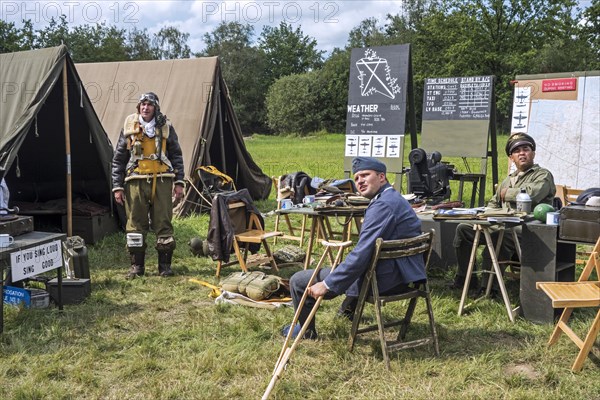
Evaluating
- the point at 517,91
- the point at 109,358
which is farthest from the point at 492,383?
the point at 517,91

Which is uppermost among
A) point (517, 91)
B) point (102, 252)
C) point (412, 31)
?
point (412, 31)

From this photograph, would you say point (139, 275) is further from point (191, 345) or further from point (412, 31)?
point (412, 31)

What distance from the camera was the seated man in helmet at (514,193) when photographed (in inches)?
192

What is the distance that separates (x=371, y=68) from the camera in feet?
25.2

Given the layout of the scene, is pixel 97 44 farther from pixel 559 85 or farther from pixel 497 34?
pixel 559 85

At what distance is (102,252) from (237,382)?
382 cm

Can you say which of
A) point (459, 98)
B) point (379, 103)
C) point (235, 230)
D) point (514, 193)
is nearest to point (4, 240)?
point (235, 230)

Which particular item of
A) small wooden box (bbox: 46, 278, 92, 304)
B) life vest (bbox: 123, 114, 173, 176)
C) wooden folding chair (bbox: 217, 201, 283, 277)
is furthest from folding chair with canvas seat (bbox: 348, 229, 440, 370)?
life vest (bbox: 123, 114, 173, 176)

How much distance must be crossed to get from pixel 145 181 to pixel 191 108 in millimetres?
4054

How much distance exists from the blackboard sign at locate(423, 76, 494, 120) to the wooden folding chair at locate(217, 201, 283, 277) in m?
3.75

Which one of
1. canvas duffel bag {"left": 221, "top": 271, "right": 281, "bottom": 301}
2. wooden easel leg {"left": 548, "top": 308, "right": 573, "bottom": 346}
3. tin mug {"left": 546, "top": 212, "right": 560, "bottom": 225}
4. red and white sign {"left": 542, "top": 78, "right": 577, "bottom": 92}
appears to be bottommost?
canvas duffel bag {"left": 221, "top": 271, "right": 281, "bottom": 301}

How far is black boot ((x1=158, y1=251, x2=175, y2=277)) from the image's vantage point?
5.68 m

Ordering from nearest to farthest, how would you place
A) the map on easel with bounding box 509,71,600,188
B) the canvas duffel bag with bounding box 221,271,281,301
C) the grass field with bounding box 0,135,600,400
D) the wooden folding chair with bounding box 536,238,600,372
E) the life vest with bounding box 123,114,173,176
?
the grass field with bounding box 0,135,600,400, the wooden folding chair with bounding box 536,238,600,372, the canvas duffel bag with bounding box 221,271,281,301, the life vest with bounding box 123,114,173,176, the map on easel with bounding box 509,71,600,188

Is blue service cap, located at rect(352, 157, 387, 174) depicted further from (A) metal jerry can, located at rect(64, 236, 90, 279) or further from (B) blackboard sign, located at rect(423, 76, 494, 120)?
(B) blackboard sign, located at rect(423, 76, 494, 120)
